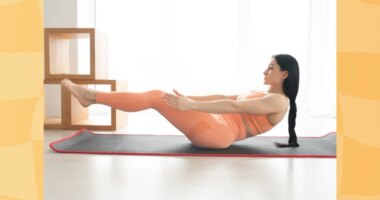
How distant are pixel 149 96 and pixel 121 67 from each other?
3120 mm

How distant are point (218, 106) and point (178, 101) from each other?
23 centimetres

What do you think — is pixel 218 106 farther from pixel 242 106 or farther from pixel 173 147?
pixel 173 147

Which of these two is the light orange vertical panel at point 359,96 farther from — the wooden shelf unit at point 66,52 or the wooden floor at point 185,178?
the wooden shelf unit at point 66,52

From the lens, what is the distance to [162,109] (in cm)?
244

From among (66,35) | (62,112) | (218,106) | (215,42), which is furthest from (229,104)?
(215,42)

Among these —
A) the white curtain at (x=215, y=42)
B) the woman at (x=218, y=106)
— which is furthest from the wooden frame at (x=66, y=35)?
the white curtain at (x=215, y=42)

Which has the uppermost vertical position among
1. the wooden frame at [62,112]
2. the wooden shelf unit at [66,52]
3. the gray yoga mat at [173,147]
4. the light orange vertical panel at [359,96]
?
the wooden shelf unit at [66,52]

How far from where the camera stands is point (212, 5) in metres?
5.45

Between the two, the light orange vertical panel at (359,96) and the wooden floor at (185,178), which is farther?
the wooden floor at (185,178)

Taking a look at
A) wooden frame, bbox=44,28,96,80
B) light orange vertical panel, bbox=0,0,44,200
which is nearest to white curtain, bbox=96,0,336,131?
wooden frame, bbox=44,28,96,80

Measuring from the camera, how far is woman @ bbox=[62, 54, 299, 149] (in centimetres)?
236

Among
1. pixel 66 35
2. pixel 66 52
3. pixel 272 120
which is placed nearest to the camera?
pixel 272 120

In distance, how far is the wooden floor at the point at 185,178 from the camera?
1.51 meters

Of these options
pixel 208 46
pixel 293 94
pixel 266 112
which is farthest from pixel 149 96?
pixel 208 46
